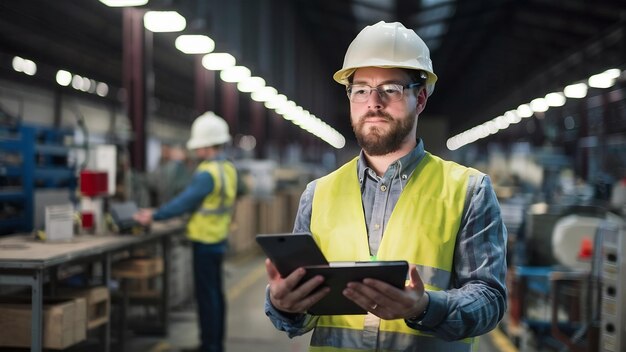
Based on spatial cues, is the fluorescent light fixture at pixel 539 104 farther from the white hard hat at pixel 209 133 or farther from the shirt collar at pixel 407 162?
the shirt collar at pixel 407 162

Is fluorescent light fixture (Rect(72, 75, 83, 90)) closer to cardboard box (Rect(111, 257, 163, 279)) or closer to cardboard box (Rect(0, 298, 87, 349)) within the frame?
cardboard box (Rect(111, 257, 163, 279))

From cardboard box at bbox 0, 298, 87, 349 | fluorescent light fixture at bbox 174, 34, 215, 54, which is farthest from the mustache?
fluorescent light fixture at bbox 174, 34, 215, 54

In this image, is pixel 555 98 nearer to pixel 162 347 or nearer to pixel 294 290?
pixel 162 347

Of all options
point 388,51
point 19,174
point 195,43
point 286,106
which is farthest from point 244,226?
point 388,51

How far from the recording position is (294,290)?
2.04m

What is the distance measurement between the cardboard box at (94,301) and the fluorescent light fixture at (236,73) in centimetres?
493

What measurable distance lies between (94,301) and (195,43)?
3.58 metres

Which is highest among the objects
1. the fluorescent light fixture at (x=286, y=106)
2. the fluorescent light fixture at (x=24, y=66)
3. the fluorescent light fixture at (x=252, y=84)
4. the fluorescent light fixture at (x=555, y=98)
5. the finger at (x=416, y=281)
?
the fluorescent light fixture at (x=24, y=66)

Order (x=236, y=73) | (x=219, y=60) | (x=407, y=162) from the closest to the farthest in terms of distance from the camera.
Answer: (x=407, y=162) → (x=219, y=60) → (x=236, y=73)

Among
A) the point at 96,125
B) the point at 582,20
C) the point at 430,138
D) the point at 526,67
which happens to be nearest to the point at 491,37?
the point at 526,67

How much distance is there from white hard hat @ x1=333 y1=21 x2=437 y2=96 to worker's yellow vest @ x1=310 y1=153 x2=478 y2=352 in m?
0.41

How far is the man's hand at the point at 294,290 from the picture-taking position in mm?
1997

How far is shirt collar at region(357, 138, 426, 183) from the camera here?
2.46m

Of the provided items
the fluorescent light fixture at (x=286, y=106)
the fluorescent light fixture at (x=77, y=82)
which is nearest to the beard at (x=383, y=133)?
the fluorescent light fixture at (x=286, y=106)
